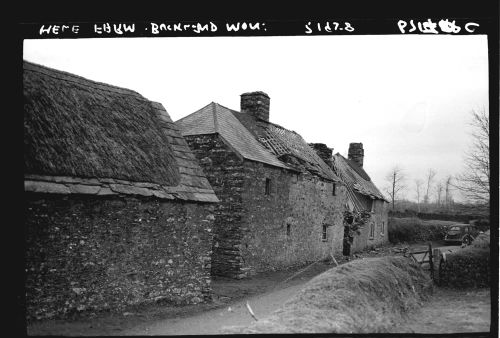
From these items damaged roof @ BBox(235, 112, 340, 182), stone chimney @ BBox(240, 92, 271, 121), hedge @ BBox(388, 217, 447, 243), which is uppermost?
stone chimney @ BBox(240, 92, 271, 121)

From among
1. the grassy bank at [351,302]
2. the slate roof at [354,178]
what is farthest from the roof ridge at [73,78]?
the slate roof at [354,178]

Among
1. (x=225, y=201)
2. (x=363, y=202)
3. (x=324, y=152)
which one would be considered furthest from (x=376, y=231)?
(x=225, y=201)

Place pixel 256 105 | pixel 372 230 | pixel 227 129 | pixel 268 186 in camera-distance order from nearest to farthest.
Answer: pixel 227 129, pixel 268 186, pixel 256 105, pixel 372 230

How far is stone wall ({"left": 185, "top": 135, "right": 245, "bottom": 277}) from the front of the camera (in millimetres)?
14969

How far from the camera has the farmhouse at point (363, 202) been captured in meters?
26.8

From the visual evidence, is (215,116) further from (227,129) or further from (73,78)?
(73,78)

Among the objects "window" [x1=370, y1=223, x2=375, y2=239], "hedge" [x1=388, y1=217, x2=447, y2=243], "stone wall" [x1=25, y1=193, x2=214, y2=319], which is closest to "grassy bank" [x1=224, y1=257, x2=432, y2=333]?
"stone wall" [x1=25, y1=193, x2=214, y2=319]

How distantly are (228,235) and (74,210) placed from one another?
7.95 metres

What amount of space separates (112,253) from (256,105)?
13.6m

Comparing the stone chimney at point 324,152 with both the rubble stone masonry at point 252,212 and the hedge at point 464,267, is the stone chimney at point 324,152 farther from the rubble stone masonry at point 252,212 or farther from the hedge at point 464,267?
the hedge at point 464,267

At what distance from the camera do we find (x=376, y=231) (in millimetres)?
31000

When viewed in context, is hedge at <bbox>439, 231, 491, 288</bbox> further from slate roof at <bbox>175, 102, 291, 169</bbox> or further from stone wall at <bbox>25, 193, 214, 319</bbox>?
slate roof at <bbox>175, 102, 291, 169</bbox>

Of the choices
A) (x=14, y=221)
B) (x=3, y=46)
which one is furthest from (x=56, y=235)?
(x=3, y=46)

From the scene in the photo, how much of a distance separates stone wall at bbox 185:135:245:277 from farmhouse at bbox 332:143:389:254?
37.9 feet
